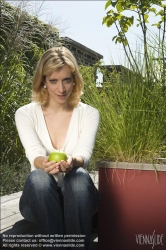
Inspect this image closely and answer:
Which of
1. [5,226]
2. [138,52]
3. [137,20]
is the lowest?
[5,226]

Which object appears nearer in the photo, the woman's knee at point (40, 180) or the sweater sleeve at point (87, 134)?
the woman's knee at point (40, 180)

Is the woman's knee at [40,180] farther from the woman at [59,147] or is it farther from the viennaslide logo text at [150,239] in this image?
the viennaslide logo text at [150,239]

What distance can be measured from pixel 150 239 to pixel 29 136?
0.79 meters

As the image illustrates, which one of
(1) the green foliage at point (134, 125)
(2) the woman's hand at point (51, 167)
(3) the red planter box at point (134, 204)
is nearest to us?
(2) the woman's hand at point (51, 167)

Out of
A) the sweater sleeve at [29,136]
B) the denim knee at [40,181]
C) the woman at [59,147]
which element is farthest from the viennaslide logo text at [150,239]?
the sweater sleeve at [29,136]

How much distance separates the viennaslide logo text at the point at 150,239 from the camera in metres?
2.14

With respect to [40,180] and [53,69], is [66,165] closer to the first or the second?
[40,180]

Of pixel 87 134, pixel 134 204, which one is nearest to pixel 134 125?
pixel 87 134

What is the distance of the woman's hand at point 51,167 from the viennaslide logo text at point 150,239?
0.56m

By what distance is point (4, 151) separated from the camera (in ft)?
16.3

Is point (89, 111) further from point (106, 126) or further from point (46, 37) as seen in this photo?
point (46, 37)

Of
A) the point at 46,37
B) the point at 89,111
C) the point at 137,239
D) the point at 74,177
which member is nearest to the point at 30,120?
the point at 89,111

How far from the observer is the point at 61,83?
2.20 meters

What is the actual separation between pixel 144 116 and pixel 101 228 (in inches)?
24.5
